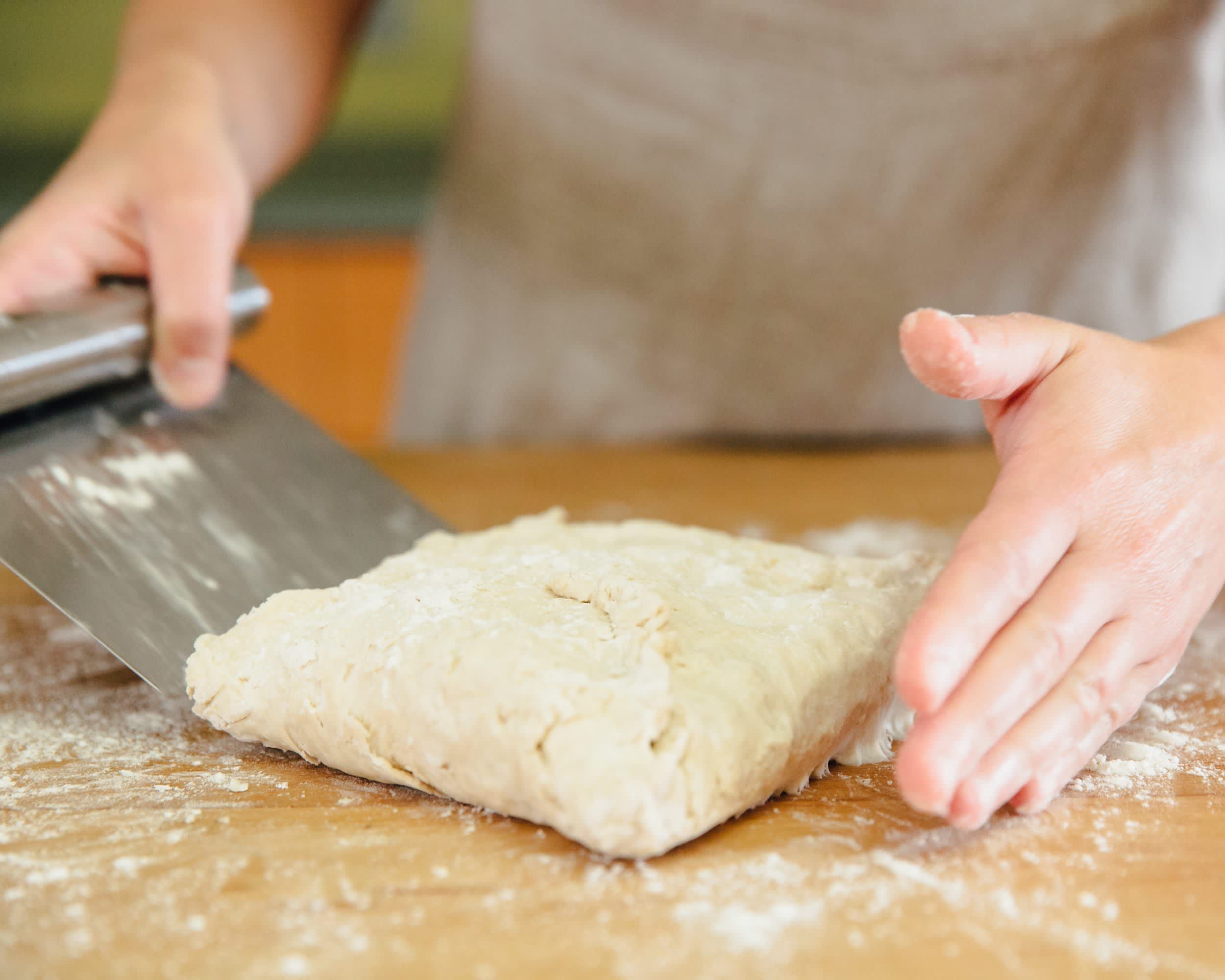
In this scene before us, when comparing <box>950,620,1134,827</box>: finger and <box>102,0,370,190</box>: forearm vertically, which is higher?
<box>102,0,370,190</box>: forearm

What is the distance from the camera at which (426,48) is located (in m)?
4.04

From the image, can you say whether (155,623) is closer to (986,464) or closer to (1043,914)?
(1043,914)

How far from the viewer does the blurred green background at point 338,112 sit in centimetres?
361

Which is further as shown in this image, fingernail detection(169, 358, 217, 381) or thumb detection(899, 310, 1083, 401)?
fingernail detection(169, 358, 217, 381)

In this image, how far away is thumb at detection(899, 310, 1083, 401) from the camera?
2.83 feet

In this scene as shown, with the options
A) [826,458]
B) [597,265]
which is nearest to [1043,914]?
[826,458]

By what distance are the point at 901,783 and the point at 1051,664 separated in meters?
0.15

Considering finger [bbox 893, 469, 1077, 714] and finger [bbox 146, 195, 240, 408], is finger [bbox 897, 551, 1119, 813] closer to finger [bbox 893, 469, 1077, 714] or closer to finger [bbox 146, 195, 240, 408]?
finger [bbox 893, 469, 1077, 714]

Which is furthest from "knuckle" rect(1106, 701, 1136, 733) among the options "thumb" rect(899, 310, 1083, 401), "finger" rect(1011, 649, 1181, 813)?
"thumb" rect(899, 310, 1083, 401)

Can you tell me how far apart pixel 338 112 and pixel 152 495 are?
2.61m

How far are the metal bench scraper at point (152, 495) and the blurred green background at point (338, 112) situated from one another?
2349 millimetres

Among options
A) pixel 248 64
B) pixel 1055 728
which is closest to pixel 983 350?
pixel 1055 728

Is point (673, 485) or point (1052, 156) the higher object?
point (1052, 156)

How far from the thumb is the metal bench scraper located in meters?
0.61
